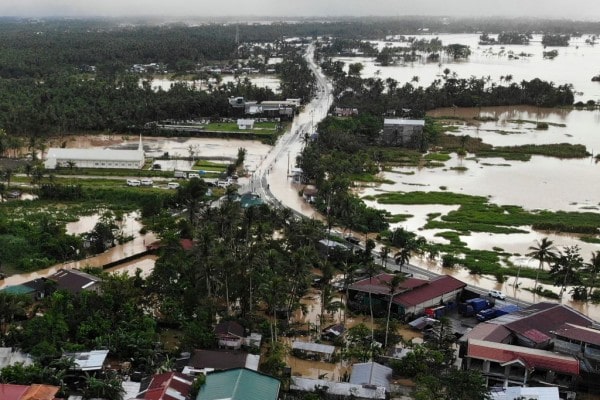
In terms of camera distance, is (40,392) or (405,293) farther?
(405,293)

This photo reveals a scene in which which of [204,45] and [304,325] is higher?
[204,45]

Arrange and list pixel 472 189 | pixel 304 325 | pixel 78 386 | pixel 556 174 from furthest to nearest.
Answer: pixel 556 174
pixel 472 189
pixel 304 325
pixel 78 386

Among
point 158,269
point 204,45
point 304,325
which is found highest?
point 204,45

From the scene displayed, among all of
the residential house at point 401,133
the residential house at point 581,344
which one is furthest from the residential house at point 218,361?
the residential house at point 401,133

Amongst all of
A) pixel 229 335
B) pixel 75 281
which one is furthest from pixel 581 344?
pixel 75 281

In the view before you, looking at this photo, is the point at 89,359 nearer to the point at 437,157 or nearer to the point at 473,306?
the point at 473,306

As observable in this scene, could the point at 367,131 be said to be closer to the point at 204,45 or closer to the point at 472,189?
the point at 472,189

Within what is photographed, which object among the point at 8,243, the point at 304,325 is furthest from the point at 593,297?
the point at 8,243
